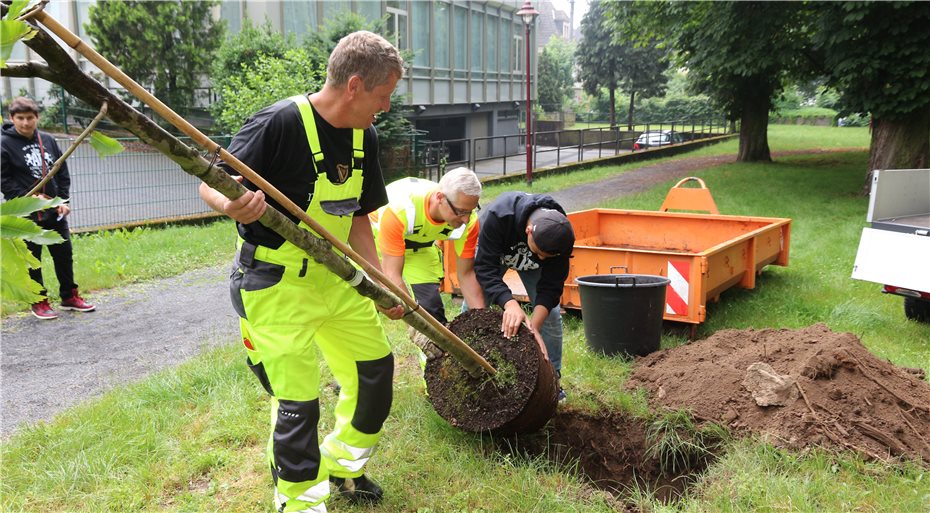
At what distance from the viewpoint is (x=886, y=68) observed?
481 inches

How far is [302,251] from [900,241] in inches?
193

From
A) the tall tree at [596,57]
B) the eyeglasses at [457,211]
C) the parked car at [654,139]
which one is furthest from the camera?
the tall tree at [596,57]

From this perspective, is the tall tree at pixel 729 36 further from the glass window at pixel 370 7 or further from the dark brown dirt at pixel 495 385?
the dark brown dirt at pixel 495 385

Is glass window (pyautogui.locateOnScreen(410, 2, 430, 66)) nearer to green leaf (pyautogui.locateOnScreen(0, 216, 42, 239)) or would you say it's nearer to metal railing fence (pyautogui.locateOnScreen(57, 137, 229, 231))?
metal railing fence (pyautogui.locateOnScreen(57, 137, 229, 231))

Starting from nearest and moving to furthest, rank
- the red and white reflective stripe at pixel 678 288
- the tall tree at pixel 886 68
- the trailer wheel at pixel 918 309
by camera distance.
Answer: the red and white reflective stripe at pixel 678 288 → the trailer wheel at pixel 918 309 → the tall tree at pixel 886 68

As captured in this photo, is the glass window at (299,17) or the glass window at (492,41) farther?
the glass window at (492,41)

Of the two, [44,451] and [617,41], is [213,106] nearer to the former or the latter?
[617,41]

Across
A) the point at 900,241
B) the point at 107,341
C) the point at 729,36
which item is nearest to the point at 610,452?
the point at 900,241

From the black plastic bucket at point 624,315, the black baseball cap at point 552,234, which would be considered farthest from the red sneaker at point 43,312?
the black baseball cap at point 552,234

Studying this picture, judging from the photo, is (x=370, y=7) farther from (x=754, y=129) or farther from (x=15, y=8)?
(x=15, y=8)

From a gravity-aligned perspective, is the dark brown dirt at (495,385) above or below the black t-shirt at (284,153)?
below

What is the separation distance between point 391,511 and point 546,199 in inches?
75.4

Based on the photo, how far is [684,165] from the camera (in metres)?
23.1

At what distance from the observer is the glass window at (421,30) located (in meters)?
22.8
